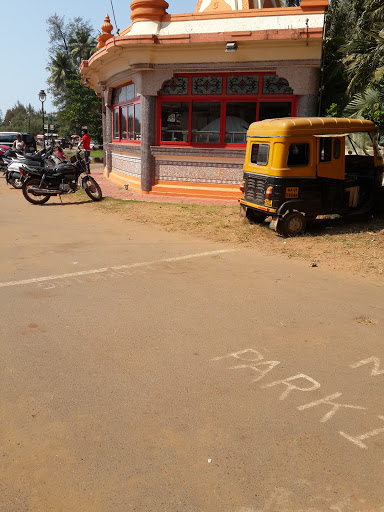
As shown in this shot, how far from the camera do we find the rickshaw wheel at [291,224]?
873cm

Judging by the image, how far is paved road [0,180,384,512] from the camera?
2.61 m

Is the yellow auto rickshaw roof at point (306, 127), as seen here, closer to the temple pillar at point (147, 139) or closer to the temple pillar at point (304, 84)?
the temple pillar at point (304, 84)

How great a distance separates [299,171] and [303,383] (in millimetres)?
5738

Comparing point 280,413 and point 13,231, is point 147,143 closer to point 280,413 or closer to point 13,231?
point 13,231

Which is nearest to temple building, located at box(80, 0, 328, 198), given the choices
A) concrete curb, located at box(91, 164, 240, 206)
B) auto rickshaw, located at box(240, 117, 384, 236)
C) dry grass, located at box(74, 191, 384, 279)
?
concrete curb, located at box(91, 164, 240, 206)

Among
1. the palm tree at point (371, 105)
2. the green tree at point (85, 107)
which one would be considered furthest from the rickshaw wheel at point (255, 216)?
the green tree at point (85, 107)

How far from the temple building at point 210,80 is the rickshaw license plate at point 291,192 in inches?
195

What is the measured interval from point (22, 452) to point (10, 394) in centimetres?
72

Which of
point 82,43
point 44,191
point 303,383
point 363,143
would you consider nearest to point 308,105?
point 363,143

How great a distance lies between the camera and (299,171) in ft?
28.5

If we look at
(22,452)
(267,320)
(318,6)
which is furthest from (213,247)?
(318,6)

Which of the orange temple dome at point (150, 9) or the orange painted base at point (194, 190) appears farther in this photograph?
the orange painted base at point (194, 190)

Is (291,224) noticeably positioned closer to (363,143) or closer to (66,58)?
(363,143)

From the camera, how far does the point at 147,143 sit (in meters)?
14.2
